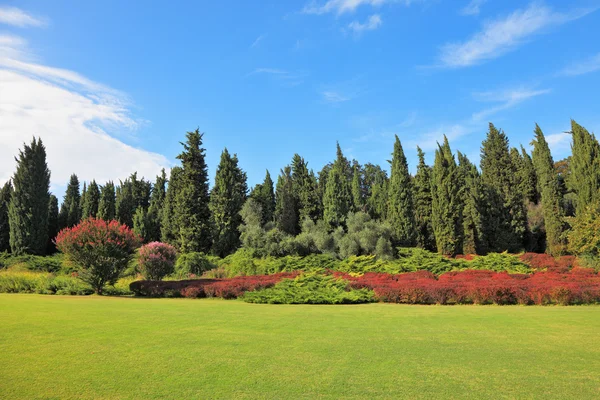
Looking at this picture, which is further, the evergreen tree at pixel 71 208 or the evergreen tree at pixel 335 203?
the evergreen tree at pixel 71 208

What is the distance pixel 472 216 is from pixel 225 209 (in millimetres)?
22937

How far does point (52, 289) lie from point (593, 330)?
62.9ft

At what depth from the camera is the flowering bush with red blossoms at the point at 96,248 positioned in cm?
1611

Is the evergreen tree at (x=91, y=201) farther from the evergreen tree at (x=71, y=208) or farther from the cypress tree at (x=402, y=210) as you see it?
the cypress tree at (x=402, y=210)

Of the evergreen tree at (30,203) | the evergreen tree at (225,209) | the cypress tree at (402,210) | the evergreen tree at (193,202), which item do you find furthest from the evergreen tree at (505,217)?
the evergreen tree at (30,203)

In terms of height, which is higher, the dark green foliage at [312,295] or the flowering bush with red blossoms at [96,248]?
the flowering bush with red blossoms at [96,248]

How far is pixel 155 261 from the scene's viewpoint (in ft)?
67.6

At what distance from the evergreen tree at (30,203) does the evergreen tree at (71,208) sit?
10.7 metres


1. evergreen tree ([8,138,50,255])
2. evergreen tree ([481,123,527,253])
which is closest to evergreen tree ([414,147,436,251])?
evergreen tree ([481,123,527,253])

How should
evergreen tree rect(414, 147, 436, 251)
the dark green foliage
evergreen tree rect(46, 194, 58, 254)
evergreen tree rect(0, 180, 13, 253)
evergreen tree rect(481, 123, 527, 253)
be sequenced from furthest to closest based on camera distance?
1. evergreen tree rect(46, 194, 58, 254)
2. evergreen tree rect(0, 180, 13, 253)
3. evergreen tree rect(481, 123, 527, 253)
4. evergreen tree rect(414, 147, 436, 251)
5. the dark green foliage

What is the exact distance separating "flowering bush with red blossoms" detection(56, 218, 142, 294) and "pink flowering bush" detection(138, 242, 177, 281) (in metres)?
3.39

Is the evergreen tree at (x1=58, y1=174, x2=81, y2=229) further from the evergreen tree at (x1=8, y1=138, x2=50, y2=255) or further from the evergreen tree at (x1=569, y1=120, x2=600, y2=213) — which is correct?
the evergreen tree at (x1=569, y1=120, x2=600, y2=213)

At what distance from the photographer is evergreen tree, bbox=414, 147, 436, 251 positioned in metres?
36.7

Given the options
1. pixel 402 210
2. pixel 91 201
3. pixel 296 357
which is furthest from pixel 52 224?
pixel 296 357
